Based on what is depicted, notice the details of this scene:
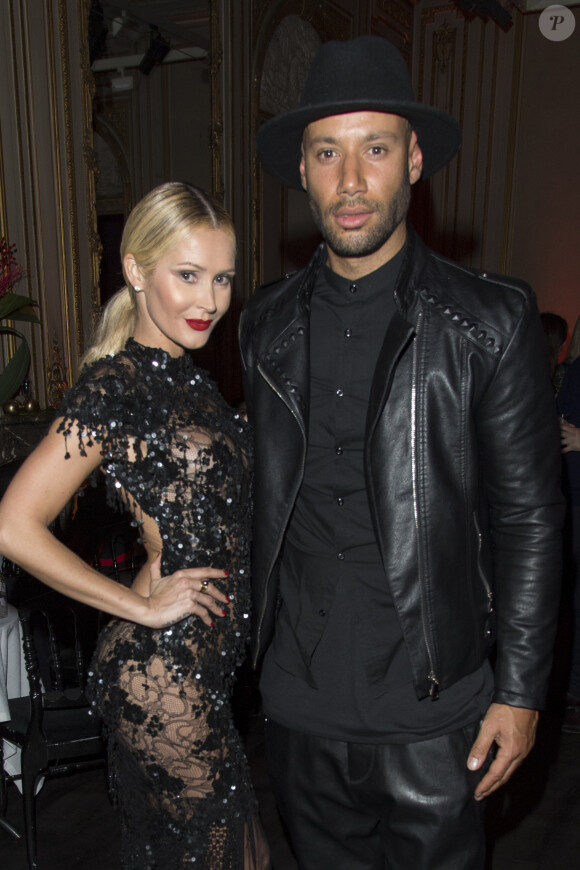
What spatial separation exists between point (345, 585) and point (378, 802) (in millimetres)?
468

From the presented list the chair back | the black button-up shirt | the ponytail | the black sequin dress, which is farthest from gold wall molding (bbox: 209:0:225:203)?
the black button-up shirt

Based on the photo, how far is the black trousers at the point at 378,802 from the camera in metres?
1.53

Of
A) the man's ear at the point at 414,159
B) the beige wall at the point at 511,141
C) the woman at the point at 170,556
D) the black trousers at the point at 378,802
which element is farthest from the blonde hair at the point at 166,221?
the beige wall at the point at 511,141

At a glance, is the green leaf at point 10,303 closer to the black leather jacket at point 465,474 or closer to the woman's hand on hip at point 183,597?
the woman's hand on hip at point 183,597

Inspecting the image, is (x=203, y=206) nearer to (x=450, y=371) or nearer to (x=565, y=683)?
(x=450, y=371)

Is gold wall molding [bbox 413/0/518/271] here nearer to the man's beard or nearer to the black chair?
the black chair

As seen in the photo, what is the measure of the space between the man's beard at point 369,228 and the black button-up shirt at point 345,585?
83 mm

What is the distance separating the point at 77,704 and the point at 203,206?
6.47 ft

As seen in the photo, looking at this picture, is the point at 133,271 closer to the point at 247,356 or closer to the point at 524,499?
the point at 247,356

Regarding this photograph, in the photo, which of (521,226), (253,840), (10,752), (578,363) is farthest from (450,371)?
(521,226)

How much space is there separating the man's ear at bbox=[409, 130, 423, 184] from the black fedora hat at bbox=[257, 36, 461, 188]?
0.02 meters

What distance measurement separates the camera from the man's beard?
154cm

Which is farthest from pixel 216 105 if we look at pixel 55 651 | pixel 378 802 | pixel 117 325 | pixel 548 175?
pixel 378 802

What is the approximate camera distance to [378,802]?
5.27 feet
